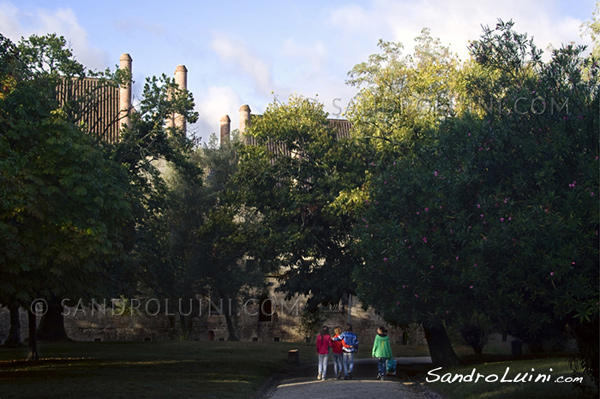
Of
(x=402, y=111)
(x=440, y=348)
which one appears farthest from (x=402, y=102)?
(x=440, y=348)

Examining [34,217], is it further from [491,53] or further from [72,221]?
[491,53]

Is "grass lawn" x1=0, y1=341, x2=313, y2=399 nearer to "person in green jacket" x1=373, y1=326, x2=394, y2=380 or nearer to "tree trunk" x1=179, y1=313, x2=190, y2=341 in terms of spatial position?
"person in green jacket" x1=373, y1=326, x2=394, y2=380

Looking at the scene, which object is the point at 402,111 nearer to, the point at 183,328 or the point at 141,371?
the point at 141,371

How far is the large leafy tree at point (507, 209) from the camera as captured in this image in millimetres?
11438

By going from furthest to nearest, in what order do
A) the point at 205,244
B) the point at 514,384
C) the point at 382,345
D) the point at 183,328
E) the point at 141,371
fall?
the point at 183,328 < the point at 205,244 < the point at 141,371 < the point at 382,345 < the point at 514,384

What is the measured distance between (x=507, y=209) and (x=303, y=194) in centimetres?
1494

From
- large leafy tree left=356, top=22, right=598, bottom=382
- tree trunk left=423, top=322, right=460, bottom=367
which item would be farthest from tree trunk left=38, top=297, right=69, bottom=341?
large leafy tree left=356, top=22, right=598, bottom=382

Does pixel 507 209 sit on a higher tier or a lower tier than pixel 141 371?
higher

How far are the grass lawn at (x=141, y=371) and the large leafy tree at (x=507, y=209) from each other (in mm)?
5557

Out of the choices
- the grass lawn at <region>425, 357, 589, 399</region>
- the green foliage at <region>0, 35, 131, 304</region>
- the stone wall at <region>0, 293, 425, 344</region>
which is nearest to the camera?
the grass lawn at <region>425, 357, 589, 399</region>

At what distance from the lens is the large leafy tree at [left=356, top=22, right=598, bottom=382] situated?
11.4 metres

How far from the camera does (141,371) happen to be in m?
22.4

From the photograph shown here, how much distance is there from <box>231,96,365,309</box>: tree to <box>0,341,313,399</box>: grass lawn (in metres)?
3.88

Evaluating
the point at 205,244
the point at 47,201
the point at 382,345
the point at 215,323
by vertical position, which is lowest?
the point at 215,323
